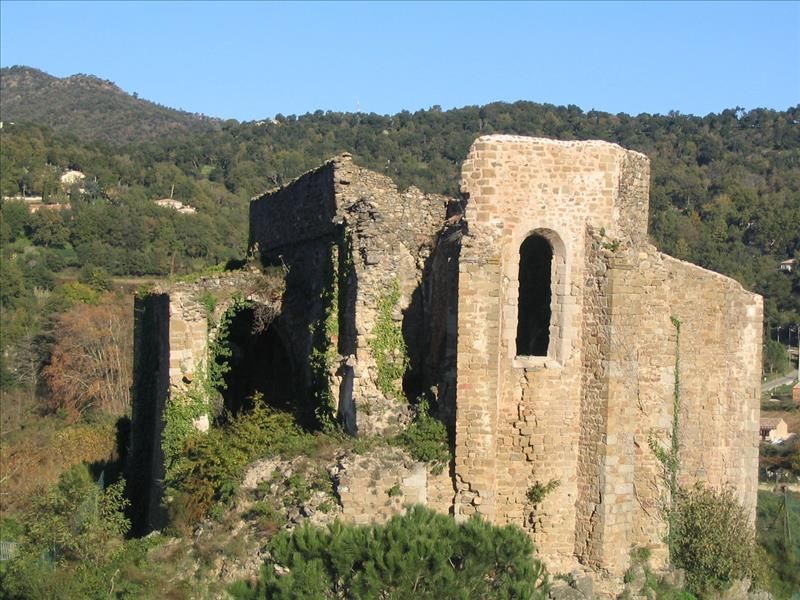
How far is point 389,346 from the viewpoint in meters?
13.6

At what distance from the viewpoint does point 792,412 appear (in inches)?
1821

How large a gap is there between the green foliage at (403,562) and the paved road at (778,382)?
43.4 m

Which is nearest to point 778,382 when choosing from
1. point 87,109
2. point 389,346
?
point 389,346

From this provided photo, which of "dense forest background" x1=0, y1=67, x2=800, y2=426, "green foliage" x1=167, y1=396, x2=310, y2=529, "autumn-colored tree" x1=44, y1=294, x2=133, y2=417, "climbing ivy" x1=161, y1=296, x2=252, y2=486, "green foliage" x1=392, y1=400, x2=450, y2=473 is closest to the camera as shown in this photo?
"green foliage" x1=392, y1=400, x2=450, y2=473

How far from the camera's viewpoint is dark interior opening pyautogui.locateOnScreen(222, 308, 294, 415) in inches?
724

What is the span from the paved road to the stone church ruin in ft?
123

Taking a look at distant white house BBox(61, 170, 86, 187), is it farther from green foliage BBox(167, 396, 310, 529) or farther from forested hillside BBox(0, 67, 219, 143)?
green foliage BBox(167, 396, 310, 529)

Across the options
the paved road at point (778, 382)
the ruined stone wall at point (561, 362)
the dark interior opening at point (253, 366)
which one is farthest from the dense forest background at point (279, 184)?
the ruined stone wall at point (561, 362)

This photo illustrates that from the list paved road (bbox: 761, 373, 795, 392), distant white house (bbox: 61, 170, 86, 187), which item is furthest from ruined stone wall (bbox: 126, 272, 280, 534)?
distant white house (bbox: 61, 170, 86, 187)

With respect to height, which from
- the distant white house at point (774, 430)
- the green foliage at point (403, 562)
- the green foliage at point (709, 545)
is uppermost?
the green foliage at point (403, 562)

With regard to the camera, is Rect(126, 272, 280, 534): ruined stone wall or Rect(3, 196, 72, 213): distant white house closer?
Rect(126, 272, 280, 534): ruined stone wall

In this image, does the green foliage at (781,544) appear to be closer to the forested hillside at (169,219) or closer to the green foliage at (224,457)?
the forested hillside at (169,219)

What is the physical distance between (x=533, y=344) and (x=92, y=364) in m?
33.3

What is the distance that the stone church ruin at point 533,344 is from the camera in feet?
39.3
